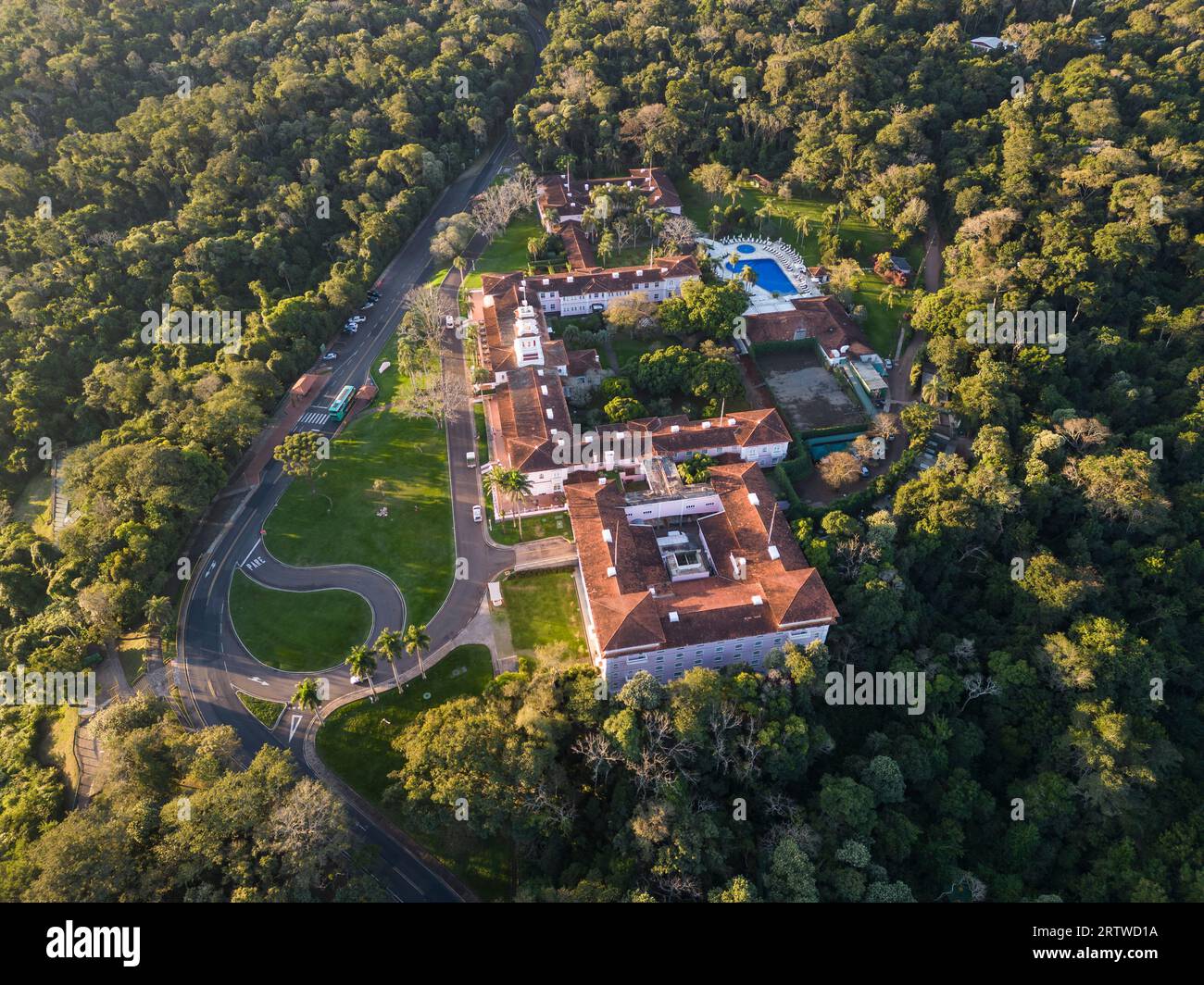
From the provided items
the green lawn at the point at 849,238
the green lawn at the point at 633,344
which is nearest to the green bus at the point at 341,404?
the green lawn at the point at 633,344

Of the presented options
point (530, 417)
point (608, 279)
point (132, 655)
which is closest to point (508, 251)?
point (608, 279)

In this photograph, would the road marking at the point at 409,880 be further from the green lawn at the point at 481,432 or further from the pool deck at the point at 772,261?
the pool deck at the point at 772,261

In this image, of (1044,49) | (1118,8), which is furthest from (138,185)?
(1118,8)

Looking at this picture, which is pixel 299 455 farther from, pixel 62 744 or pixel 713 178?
pixel 713 178

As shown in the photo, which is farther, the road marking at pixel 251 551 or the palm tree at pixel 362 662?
the road marking at pixel 251 551

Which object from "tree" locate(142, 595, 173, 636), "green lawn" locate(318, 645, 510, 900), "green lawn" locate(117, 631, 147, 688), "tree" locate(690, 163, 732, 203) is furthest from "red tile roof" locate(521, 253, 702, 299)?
"green lawn" locate(117, 631, 147, 688)
